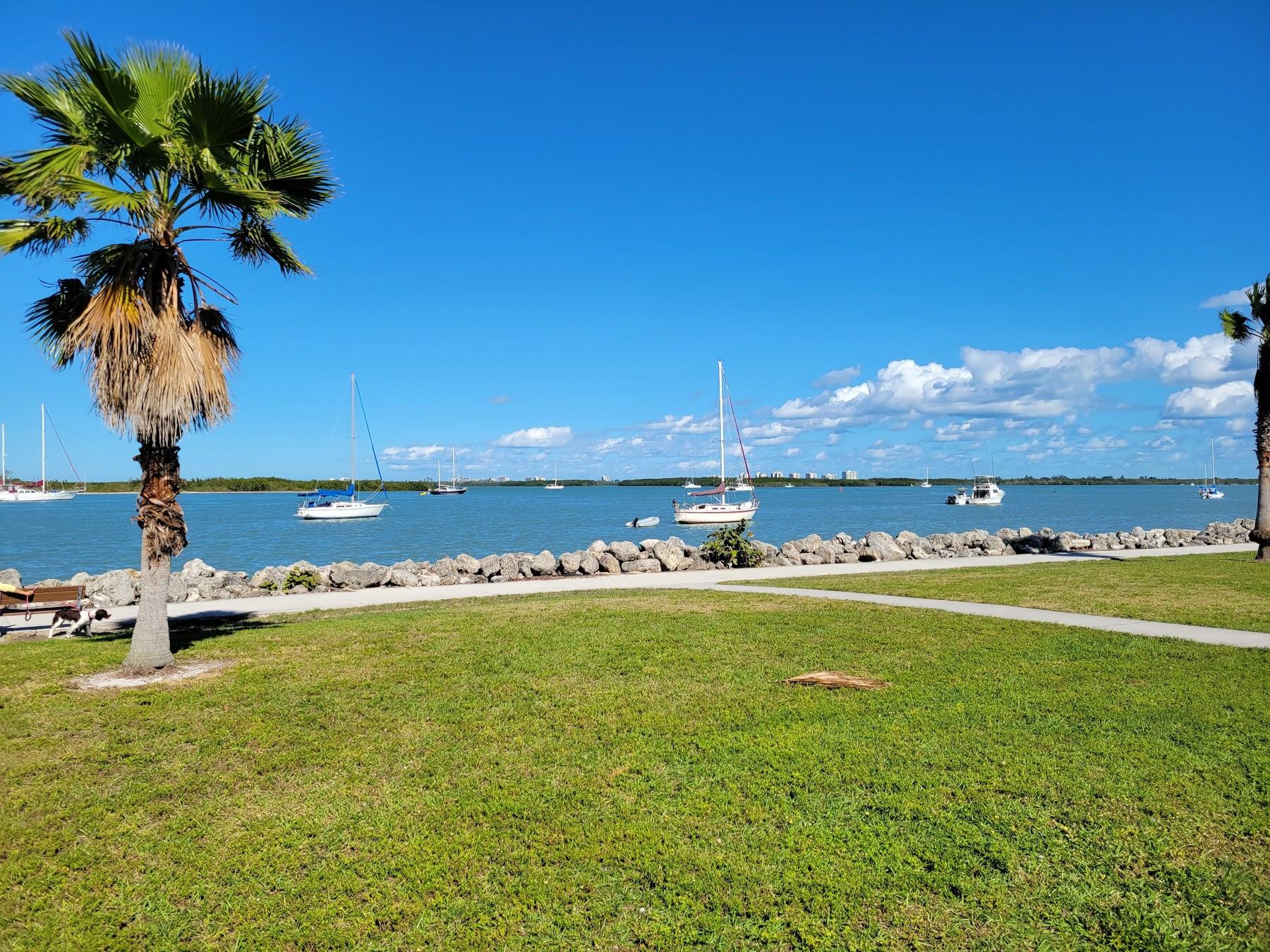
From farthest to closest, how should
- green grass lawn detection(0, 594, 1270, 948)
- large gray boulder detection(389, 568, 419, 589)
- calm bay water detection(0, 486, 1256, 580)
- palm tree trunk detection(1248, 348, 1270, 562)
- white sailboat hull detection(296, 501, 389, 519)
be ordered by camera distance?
white sailboat hull detection(296, 501, 389, 519), calm bay water detection(0, 486, 1256, 580), palm tree trunk detection(1248, 348, 1270, 562), large gray boulder detection(389, 568, 419, 589), green grass lawn detection(0, 594, 1270, 948)

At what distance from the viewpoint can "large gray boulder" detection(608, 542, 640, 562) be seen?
63.9ft

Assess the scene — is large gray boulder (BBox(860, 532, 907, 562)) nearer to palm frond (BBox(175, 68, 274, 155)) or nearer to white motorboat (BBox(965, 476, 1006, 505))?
palm frond (BBox(175, 68, 274, 155))

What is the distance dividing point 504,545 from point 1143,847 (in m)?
33.6

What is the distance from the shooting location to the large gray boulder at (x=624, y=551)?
1948 centimetres

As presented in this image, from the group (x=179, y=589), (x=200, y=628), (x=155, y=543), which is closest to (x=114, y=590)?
(x=179, y=589)

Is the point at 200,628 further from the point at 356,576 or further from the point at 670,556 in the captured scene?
the point at 670,556

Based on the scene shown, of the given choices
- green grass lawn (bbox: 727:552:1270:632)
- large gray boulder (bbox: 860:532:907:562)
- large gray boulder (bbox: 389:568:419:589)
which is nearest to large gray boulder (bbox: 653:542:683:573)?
green grass lawn (bbox: 727:552:1270:632)

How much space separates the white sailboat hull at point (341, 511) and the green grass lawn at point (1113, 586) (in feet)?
Result: 185

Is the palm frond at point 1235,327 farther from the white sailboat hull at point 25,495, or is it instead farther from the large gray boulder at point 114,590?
the white sailboat hull at point 25,495

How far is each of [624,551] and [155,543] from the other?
41.5 ft

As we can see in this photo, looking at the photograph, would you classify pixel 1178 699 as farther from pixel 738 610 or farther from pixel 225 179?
pixel 225 179

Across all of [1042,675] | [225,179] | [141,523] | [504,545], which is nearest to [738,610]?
[1042,675]

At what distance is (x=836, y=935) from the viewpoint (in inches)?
135

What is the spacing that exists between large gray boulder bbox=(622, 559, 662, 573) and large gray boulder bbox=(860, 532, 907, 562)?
20.8 feet
